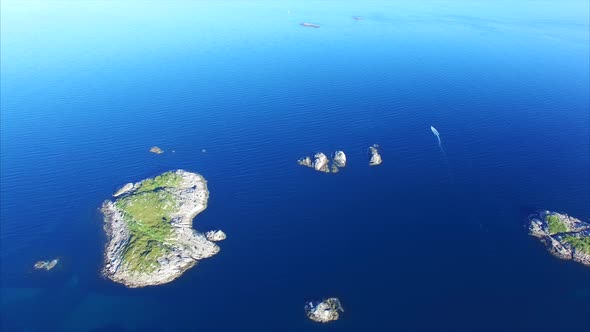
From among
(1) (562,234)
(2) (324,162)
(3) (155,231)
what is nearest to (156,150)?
(3) (155,231)

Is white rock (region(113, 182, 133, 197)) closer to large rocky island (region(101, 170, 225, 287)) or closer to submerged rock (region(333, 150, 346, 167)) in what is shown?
large rocky island (region(101, 170, 225, 287))

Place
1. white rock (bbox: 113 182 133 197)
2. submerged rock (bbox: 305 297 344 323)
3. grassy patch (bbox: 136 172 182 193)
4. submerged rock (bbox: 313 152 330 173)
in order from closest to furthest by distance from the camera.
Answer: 1. submerged rock (bbox: 305 297 344 323)
2. white rock (bbox: 113 182 133 197)
3. grassy patch (bbox: 136 172 182 193)
4. submerged rock (bbox: 313 152 330 173)

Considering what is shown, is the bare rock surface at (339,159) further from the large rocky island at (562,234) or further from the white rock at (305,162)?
the large rocky island at (562,234)

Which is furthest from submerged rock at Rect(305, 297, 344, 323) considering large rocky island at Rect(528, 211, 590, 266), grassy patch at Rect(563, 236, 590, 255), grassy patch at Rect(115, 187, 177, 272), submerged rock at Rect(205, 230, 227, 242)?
grassy patch at Rect(563, 236, 590, 255)

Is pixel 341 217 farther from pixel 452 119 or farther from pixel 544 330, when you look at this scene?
pixel 452 119

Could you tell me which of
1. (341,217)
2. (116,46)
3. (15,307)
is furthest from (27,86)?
(341,217)

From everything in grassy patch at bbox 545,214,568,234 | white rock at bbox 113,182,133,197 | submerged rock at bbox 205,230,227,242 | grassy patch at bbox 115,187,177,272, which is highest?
white rock at bbox 113,182,133,197
